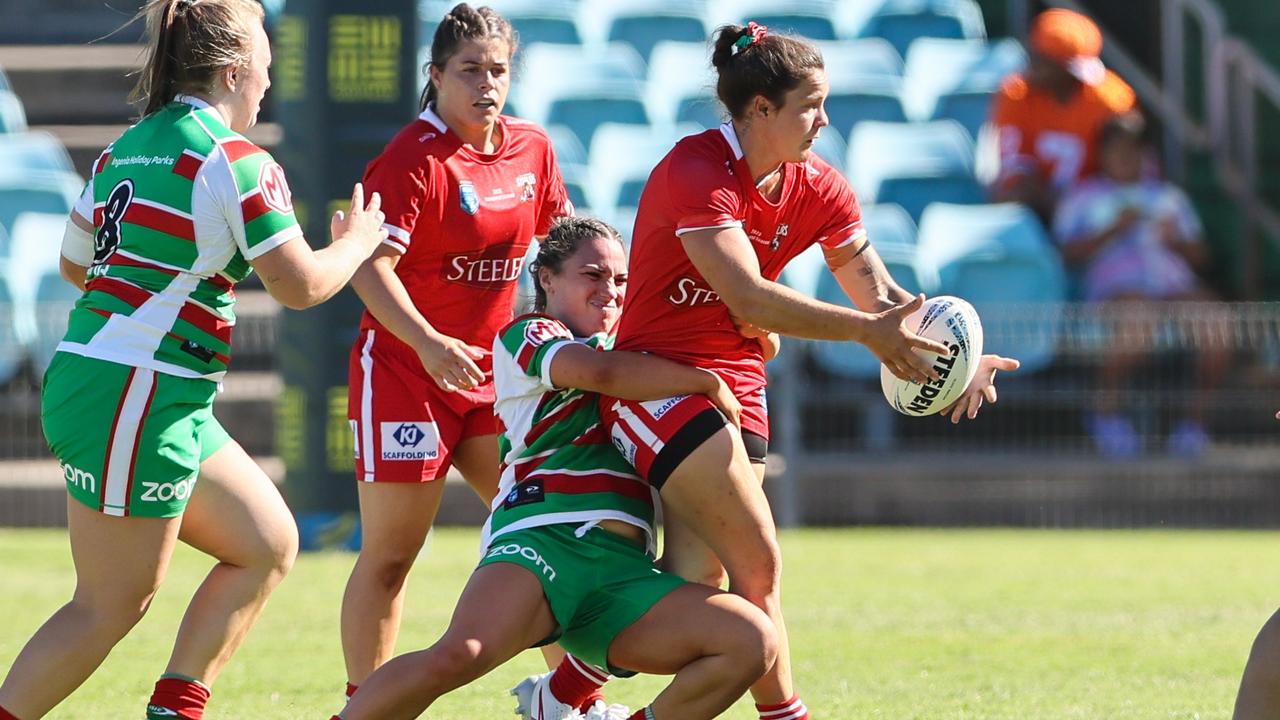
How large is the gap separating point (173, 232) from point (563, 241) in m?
1.07

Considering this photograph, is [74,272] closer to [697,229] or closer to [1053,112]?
[697,229]

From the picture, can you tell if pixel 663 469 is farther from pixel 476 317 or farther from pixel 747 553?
pixel 476 317

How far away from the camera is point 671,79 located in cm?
1548

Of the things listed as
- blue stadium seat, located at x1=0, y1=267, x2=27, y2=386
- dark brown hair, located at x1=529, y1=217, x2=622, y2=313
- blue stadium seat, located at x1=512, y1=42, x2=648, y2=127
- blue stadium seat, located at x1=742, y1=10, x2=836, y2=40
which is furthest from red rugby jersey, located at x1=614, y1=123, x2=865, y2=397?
blue stadium seat, located at x1=742, y1=10, x2=836, y2=40

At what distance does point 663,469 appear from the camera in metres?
4.53

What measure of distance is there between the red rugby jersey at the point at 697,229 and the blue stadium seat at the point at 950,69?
10663mm

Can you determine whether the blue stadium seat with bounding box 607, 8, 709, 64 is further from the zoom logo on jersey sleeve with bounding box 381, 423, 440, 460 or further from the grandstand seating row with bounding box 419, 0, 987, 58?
the zoom logo on jersey sleeve with bounding box 381, 423, 440, 460

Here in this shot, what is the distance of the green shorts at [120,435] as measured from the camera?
4.28m

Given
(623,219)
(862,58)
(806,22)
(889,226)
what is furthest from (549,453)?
(806,22)

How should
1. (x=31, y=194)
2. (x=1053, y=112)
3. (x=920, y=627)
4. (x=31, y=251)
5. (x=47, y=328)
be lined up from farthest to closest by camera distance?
(x=1053, y=112) → (x=31, y=194) → (x=31, y=251) → (x=47, y=328) → (x=920, y=627)

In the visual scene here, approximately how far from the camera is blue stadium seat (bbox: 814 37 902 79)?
1536 centimetres

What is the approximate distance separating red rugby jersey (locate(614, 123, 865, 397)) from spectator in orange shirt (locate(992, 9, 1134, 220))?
371 inches

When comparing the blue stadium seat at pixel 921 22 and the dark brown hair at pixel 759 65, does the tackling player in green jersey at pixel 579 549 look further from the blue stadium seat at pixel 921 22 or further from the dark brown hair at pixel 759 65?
the blue stadium seat at pixel 921 22

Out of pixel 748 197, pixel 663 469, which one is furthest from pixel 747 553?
pixel 748 197
